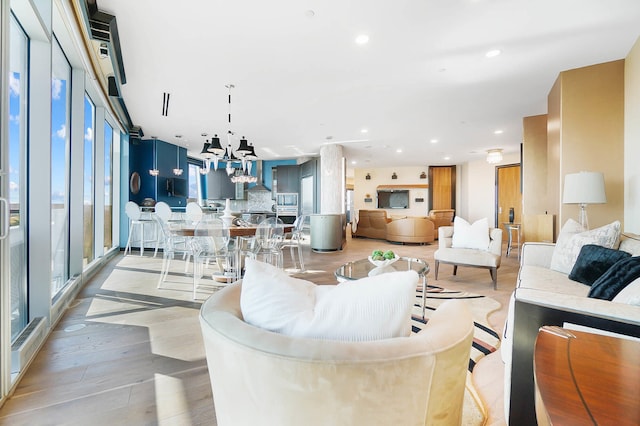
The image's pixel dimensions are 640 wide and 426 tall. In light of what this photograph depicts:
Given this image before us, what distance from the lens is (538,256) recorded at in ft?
10.2

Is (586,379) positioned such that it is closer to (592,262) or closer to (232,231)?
(592,262)

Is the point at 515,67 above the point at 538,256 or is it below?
above

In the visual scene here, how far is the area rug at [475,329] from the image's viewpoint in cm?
155

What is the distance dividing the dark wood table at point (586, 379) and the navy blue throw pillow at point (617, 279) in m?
1.00

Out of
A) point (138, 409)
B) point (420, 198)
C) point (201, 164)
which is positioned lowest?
point (138, 409)

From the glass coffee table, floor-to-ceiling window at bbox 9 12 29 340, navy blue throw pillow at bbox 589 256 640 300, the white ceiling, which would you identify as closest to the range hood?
the white ceiling

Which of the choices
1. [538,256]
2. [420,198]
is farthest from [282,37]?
[420,198]

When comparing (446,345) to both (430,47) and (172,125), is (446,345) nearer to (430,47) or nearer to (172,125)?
(430,47)

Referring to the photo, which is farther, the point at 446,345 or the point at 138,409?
the point at 138,409

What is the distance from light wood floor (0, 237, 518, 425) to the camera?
61.0 inches

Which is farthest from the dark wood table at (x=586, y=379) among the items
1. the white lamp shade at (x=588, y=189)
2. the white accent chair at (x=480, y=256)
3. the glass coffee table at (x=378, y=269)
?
the white accent chair at (x=480, y=256)

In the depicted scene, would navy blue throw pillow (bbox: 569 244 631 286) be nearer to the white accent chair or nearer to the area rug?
the area rug

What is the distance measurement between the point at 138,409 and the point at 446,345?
170cm

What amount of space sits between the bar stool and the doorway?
31.7 ft
